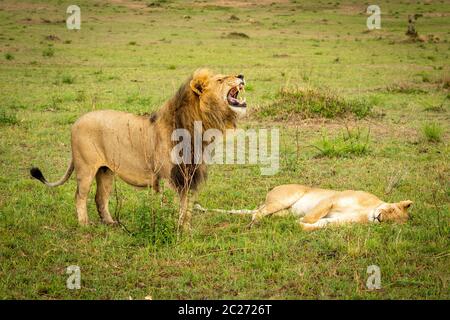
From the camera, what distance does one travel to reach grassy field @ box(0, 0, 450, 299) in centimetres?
468

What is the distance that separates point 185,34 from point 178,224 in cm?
2498

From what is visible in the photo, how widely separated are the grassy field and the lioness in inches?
7.1

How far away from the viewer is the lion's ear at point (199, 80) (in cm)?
566

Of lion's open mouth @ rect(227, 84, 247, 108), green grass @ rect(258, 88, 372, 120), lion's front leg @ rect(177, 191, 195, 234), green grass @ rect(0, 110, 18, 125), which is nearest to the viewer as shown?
lion's front leg @ rect(177, 191, 195, 234)

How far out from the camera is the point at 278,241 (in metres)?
5.51

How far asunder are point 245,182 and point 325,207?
6.00ft

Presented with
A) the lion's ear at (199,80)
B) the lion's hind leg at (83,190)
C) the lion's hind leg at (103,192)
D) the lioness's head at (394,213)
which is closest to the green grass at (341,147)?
the lioness's head at (394,213)

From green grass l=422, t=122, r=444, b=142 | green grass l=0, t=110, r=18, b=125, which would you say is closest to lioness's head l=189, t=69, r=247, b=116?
green grass l=422, t=122, r=444, b=142

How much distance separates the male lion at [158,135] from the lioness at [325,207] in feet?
3.00

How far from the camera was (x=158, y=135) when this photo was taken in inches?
224

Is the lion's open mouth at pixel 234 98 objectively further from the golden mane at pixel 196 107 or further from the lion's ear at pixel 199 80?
the lion's ear at pixel 199 80

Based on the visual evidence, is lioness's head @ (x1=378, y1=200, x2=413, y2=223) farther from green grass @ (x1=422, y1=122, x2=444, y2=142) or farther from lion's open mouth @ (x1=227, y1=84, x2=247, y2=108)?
green grass @ (x1=422, y1=122, x2=444, y2=142)

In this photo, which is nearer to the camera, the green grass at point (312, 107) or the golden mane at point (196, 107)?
the golden mane at point (196, 107)
